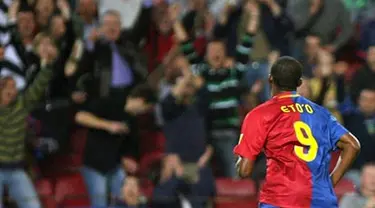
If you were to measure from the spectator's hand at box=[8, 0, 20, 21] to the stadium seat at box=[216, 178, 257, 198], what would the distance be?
2.96 m

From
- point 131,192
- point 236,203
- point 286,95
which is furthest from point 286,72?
point 236,203

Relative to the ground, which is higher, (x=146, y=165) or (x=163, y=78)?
(x=163, y=78)

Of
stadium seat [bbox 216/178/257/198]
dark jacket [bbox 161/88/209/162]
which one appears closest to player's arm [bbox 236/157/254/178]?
dark jacket [bbox 161/88/209/162]

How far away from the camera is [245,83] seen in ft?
37.0

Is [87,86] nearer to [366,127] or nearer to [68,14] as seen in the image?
[68,14]

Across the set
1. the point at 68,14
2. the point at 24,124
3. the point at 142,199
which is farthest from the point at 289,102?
the point at 68,14

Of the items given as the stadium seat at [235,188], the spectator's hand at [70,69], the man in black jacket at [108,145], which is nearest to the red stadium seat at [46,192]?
the man in black jacket at [108,145]

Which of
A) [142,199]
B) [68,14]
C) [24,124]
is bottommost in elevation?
[142,199]

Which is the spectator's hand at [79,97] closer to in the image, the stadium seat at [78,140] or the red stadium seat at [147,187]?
the stadium seat at [78,140]

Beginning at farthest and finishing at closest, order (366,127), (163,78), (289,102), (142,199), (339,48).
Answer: (339,48), (163,78), (366,127), (142,199), (289,102)

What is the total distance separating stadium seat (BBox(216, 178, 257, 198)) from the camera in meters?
10.4

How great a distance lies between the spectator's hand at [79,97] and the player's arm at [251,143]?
5.18 metres

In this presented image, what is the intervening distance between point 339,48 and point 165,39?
2.27 metres

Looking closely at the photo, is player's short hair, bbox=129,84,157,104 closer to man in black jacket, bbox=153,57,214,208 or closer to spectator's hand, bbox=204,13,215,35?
man in black jacket, bbox=153,57,214,208
